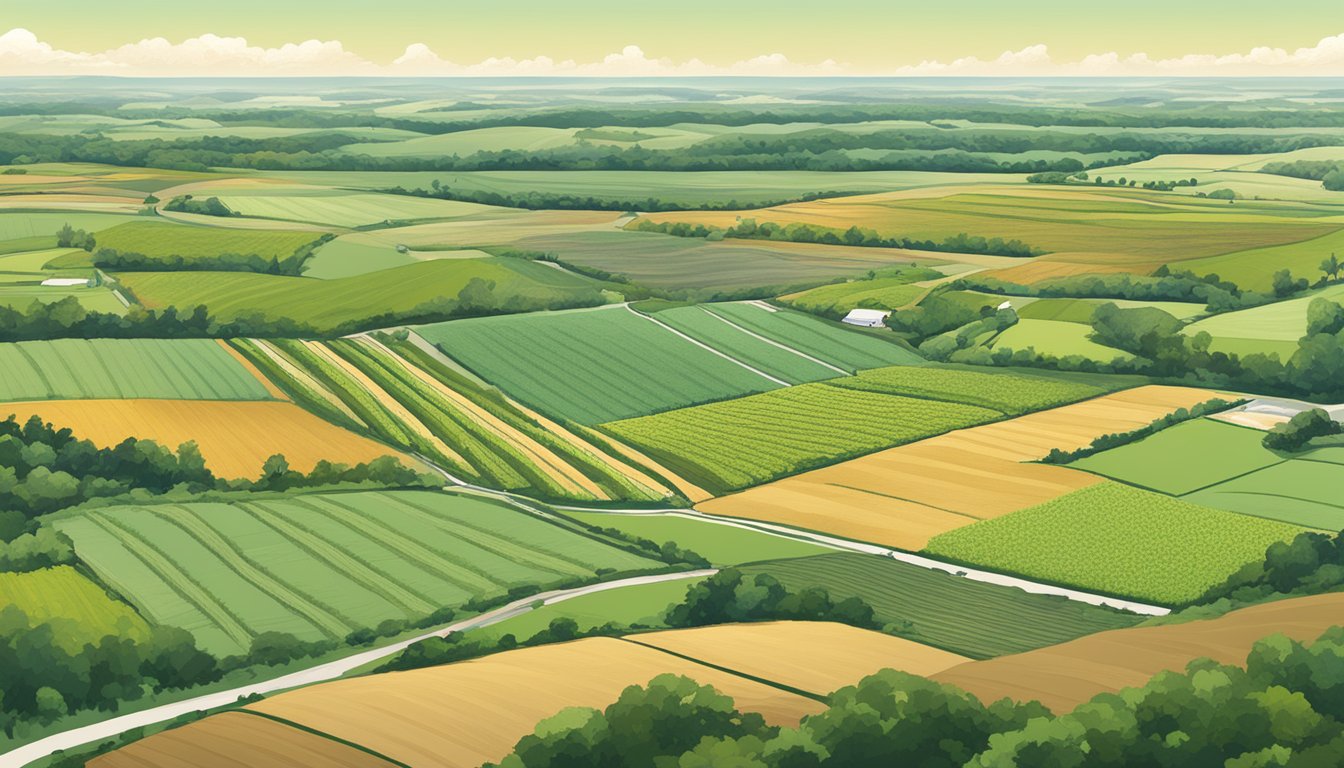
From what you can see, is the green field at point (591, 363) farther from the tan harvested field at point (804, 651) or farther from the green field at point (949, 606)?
the tan harvested field at point (804, 651)

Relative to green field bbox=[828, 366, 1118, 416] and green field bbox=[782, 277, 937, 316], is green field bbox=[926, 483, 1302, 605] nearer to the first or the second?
green field bbox=[828, 366, 1118, 416]

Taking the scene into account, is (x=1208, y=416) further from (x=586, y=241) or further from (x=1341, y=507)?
(x=586, y=241)

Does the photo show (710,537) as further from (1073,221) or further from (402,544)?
(1073,221)

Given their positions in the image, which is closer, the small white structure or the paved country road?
the paved country road

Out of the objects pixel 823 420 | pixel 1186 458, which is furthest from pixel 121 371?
pixel 1186 458

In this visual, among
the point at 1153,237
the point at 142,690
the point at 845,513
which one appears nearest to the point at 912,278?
the point at 1153,237

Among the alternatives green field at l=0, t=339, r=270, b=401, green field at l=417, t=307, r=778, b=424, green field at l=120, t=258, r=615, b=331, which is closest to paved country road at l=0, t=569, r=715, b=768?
green field at l=417, t=307, r=778, b=424
